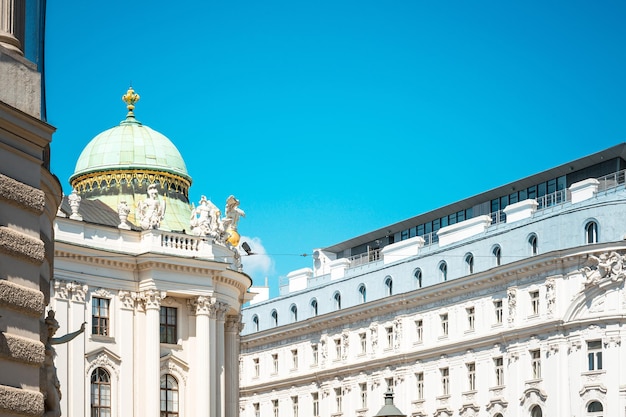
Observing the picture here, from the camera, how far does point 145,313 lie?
6725 centimetres

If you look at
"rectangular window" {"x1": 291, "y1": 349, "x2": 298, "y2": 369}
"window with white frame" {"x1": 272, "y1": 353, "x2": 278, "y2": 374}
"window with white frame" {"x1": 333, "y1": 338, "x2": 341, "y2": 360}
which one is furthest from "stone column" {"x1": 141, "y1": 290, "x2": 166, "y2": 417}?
"window with white frame" {"x1": 272, "y1": 353, "x2": 278, "y2": 374}

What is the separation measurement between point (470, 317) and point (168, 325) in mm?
23824

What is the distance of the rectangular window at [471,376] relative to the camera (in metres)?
85.7

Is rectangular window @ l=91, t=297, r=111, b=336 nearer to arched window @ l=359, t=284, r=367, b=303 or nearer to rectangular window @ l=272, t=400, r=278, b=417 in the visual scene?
arched window @ l=359, t=284, r=367, b=303

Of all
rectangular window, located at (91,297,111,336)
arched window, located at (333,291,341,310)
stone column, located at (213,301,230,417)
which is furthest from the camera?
arched window, located at (333,291,341,310)

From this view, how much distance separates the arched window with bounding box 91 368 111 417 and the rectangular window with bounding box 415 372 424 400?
29.2 m

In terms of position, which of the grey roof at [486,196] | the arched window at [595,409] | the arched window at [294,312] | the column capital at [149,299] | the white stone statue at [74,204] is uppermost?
the grey roof at [486,196]

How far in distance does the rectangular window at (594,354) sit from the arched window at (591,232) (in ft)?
17.8

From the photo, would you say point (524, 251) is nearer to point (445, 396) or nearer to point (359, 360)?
point (445, 396)

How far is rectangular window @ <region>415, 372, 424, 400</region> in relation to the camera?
8981cm

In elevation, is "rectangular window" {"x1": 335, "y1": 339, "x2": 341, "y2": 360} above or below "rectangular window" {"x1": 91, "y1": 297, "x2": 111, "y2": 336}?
above

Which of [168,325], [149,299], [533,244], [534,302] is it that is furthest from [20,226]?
[533,244]

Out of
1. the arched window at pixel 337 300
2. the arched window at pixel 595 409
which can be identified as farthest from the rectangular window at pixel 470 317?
the arched window at pixel 337 300

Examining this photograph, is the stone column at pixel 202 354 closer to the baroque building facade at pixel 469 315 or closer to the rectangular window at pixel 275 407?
the baroque building facade at pixel 469 315
